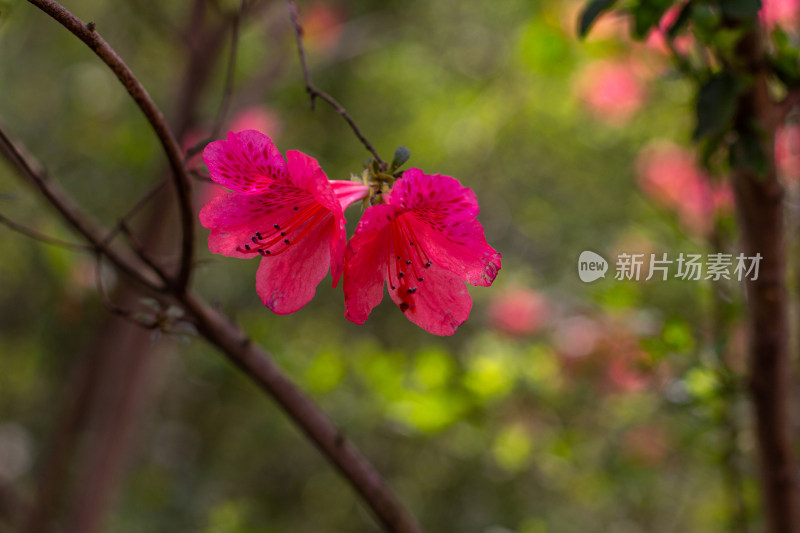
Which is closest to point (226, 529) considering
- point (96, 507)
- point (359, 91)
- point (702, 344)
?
point (96, 507)

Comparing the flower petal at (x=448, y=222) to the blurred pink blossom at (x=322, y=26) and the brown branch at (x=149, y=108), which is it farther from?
the blurred pink blossom at (x=322, y=26)

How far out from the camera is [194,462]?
7.50 ft

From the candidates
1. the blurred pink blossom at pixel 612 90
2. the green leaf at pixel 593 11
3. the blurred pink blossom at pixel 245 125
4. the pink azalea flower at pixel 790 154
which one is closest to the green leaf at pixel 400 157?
the green leaf at pixel 593 11

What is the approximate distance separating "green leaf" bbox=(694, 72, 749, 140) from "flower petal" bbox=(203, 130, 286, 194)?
42cm

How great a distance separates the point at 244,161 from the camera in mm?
499

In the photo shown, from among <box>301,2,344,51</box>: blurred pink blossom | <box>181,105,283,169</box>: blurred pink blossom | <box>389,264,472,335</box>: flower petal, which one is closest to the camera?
<box>389,264,472,335</box>: flower petal

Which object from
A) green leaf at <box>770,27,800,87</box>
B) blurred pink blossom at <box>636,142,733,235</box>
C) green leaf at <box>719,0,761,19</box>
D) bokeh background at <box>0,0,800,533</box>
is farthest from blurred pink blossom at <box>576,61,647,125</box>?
green leaf at <box>719,0,761,19</box>

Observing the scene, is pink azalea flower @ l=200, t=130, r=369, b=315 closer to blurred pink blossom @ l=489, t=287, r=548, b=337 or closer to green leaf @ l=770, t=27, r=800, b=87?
green leaf @ l=770, t=27, r=800, b=87

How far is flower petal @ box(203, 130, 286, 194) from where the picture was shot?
0.49m

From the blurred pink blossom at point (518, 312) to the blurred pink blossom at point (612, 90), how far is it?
0.50 metres

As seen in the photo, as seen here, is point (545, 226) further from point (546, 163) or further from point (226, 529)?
point (226, 529)

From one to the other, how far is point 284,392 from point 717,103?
0.50 m

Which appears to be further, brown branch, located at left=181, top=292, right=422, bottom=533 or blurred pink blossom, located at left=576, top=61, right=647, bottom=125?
blurred pink blossom, located at left=576, top=61, right=647, bottom=125

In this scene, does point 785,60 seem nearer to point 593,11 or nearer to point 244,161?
point 593,11
